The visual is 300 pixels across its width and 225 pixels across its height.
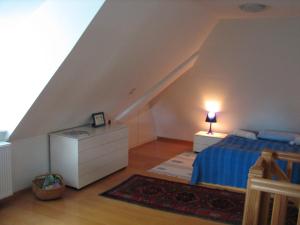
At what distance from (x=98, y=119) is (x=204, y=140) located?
6.43 feet

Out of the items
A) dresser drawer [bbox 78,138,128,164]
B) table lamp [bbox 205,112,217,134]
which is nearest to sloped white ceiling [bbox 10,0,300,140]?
dresser drawer [bbox 78,138,128,164]

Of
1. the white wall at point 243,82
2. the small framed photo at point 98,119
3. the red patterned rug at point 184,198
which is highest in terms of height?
the white wall at point 243,82

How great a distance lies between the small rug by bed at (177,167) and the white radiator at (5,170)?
188cm

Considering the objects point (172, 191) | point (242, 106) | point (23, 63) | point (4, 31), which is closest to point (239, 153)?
point (172, 191)

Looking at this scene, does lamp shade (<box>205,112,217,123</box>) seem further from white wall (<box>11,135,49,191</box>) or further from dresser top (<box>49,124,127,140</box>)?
white wall (<box>11,135,49,191</box>)

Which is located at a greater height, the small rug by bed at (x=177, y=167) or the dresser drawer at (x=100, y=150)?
the dresser drawer at (x=100, y=150)

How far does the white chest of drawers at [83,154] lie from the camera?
354 cm

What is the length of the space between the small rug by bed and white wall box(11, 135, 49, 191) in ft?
4.85

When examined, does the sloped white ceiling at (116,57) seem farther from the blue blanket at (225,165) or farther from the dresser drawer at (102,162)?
the blue blanket at (225,165)

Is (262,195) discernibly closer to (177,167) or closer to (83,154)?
(83,154)

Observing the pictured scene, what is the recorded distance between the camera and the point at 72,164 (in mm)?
3559

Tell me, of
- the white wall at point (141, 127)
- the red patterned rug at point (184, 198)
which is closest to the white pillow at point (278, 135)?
the red patterned rug at point (184, 198)

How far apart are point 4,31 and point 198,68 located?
119 inches

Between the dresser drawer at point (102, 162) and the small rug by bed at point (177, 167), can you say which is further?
the small rug by bed at point (177, 167)
